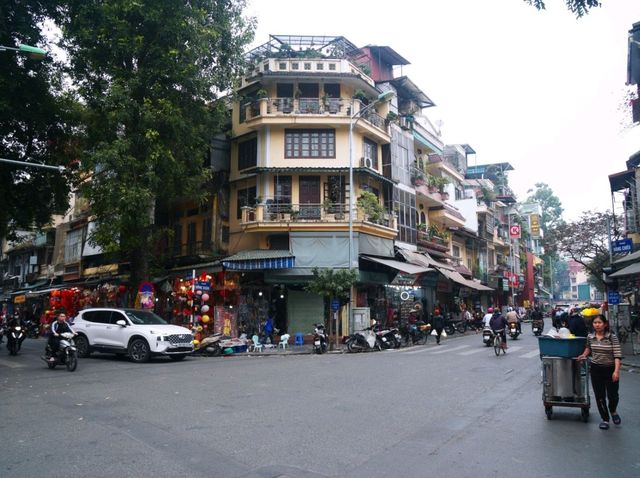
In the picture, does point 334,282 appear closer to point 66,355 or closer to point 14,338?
point 66,355

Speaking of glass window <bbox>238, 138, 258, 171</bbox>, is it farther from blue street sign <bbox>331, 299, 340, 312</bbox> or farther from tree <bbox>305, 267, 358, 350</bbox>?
blue street sign <bbox>331, 299, 340, 312</bbox>

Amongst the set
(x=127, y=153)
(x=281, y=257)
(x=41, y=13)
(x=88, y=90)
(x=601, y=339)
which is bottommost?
(x=601, y=339)

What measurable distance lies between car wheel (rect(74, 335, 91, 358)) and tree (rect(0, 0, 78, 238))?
7.05 metres

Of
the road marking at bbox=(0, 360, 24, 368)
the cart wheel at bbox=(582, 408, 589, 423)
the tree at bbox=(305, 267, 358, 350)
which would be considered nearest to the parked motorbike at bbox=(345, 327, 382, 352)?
the tree at bbox=(305, 267, 358, 350)

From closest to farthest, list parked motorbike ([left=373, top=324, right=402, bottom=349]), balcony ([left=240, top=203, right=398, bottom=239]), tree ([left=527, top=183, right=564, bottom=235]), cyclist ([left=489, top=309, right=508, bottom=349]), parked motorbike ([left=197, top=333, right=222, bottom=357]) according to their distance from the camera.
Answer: cyclist ([left=489, top=309, right=508, bottom=349]) < parked motorbike ([left=197, top=333, right=222, bottom=357]) < parked motorbike ([left=373, top=324, right=402, bottom=349]) < balcony ([left=240, top=203, right=398, bottom=239]) < tree ([left=527, top=183, right=564, bottom=235])

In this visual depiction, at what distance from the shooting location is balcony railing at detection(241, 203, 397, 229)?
26.2 metres

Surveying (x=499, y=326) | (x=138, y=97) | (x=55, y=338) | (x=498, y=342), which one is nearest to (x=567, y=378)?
(x=498, y=342)

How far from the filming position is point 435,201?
3672cm

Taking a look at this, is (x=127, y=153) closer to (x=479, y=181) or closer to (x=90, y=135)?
(x=90, y=135)

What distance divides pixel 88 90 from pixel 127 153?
12.1 feet

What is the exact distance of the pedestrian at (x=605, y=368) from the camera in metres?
7.31

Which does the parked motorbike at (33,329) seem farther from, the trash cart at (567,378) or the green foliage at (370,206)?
the trash cart at (567,378)

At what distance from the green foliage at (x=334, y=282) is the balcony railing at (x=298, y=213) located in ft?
14.4

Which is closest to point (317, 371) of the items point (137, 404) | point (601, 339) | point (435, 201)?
point (137, 404)
